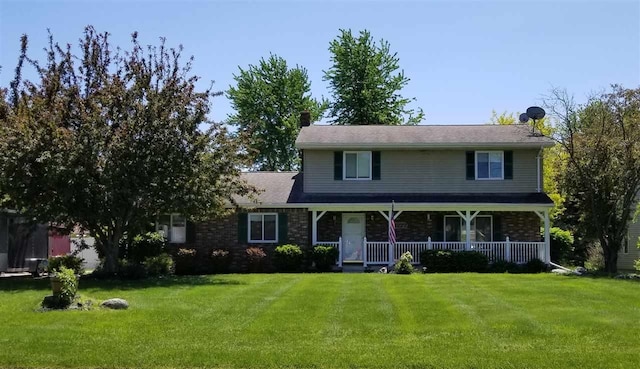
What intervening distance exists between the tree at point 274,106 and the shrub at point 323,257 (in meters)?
25.0

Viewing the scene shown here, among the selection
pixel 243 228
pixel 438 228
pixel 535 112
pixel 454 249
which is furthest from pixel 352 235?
pixel 535 112

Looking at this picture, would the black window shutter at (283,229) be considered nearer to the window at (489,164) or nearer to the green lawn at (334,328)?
the window at (489,164)

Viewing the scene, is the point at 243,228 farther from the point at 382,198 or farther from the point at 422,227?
the point at 422,227

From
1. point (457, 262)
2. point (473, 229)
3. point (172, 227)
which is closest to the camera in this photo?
point (457, 262)

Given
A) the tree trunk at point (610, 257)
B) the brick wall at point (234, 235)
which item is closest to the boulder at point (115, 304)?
the brick wall at point (234, 235)

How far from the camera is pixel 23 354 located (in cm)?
970

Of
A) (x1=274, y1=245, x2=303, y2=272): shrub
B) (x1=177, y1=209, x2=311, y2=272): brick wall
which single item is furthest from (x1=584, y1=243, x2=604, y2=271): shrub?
(x1=274, y1=245, x2=303, y2=272): shrub

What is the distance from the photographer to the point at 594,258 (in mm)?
29234

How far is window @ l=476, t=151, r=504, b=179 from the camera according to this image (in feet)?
88.3

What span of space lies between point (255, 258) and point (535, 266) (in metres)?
9.98

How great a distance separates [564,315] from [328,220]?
49.7 ft

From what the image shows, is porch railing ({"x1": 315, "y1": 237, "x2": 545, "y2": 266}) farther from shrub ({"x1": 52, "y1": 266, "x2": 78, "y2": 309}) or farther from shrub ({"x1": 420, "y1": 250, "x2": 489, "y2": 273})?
shrub ({"x1": 52, "y1": 266, "x2": 78, "y2": 309})

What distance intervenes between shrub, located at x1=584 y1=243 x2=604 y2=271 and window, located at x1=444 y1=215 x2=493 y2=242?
14.4 ft

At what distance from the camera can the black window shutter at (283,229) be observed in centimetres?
2602
